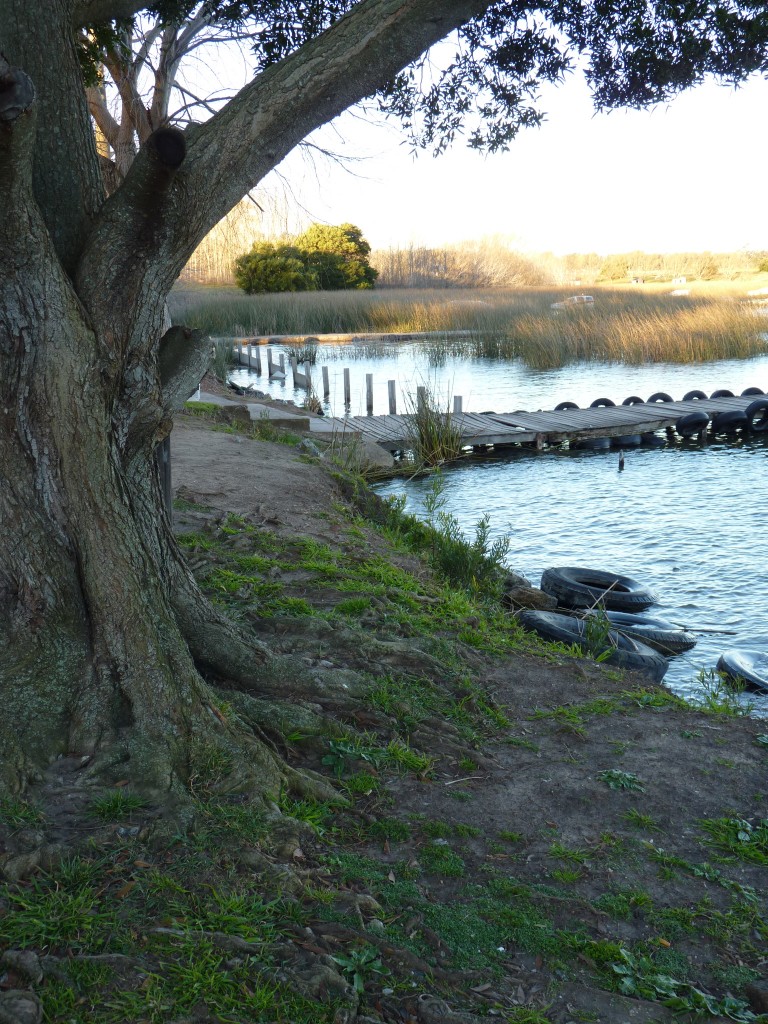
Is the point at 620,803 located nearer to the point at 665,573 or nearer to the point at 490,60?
the point at 490,60

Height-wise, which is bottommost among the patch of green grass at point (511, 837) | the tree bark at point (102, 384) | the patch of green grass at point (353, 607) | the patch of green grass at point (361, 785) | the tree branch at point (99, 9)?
the patch of green grass at point (511, 837)

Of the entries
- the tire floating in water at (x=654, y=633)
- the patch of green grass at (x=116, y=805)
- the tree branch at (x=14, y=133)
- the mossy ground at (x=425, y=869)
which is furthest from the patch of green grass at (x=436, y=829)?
the tire floating in water at (x=654, y=633)

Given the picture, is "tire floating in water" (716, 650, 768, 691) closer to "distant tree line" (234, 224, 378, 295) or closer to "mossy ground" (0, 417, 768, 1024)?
"mossy ground" (0, 417, 768, 1024)

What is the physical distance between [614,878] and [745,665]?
4.46 meters

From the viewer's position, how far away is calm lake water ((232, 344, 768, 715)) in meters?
8.83

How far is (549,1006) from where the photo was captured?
251cm

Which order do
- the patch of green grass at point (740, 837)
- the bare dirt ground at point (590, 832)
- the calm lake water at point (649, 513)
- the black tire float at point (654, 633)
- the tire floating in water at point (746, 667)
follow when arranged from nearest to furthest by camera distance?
1. the bare dirt ground at point (590, 832)
2. the patch of green grass at point (740, 837)
3. the tire floating in water at point (746, 667)
4. the black tire float at point (654, 633)
5. the calm lake water at point (649, 513)

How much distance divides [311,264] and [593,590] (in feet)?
143

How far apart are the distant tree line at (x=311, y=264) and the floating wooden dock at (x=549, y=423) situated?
3114 centimetres

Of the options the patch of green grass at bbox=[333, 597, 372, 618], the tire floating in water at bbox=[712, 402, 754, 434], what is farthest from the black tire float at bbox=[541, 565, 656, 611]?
the tire floating in water at bbox=[712, 402, 754, 434]

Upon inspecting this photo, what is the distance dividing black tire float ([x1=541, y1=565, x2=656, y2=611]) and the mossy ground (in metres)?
3.28

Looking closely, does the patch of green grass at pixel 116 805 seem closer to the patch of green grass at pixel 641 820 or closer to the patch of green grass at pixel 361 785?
the patch of green grass at pixel 361 785

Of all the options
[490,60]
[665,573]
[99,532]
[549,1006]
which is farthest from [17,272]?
[665,573]

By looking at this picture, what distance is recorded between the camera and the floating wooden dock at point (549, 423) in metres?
16.3
